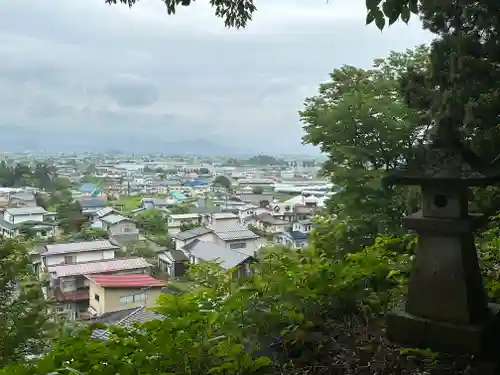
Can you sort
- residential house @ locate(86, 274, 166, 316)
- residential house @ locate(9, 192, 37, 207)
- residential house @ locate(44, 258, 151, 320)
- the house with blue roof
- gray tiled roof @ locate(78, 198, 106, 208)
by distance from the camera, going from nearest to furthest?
residential house @ locate(86, 274, 166, 316)
residential house @ locate(44, 258, 151, 320)
residential house @ locate(9, 192, 37, 207)
gray tiled roof @ locate(78, 198, 106, 208)
the house with blue roof

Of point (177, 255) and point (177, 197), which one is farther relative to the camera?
point (177, 197)

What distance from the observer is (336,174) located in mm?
5359

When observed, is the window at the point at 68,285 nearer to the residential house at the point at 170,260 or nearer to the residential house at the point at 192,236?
the residential house at the point at 170,260

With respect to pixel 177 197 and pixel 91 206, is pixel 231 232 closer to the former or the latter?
pixel 177 197

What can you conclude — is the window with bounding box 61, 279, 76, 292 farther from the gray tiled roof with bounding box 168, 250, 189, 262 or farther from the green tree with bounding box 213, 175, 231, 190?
the green tree with bounding box 213, 175, 231, 190

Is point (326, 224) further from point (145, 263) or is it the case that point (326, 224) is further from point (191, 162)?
point (191, 162)

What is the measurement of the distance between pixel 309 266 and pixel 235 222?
10.5ft

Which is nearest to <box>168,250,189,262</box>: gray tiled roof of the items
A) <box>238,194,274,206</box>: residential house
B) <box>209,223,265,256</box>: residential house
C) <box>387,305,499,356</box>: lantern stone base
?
<box>209,223,265,256</box>: residential house

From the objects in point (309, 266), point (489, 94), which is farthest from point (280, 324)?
point (489, 94)

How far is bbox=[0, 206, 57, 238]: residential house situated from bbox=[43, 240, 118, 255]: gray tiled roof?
0.20 metres

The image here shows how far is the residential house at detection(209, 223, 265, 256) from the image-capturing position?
4.03 metres

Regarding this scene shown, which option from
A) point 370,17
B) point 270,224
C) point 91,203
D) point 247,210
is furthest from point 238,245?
point 370,17

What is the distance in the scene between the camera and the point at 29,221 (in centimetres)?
419

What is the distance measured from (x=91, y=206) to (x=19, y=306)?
103 inches
